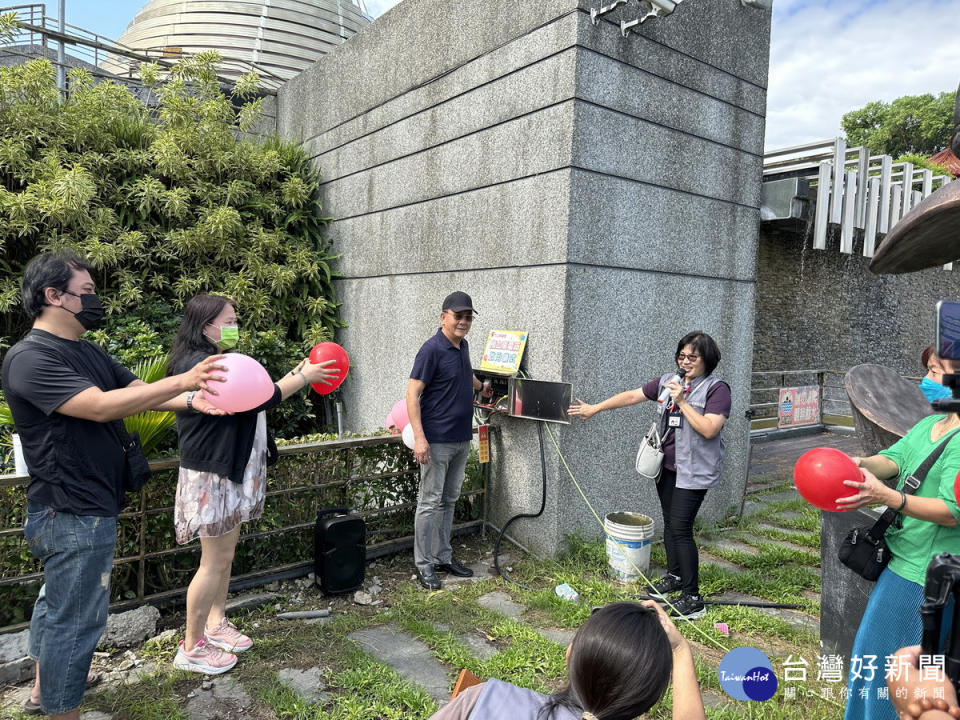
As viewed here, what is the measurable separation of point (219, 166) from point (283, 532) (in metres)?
5.49

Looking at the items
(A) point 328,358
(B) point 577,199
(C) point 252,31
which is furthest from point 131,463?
(C) point 252,31

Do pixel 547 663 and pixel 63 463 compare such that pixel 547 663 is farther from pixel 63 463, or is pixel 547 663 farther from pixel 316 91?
pixel 316 91

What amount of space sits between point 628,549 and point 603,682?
326 cm

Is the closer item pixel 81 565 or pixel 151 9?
pixel 81 565

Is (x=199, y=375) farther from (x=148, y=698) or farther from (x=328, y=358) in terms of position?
(x=148, y=698)

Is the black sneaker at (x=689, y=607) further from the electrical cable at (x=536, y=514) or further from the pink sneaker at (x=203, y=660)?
the pink sneaker at (x=203, y=660)

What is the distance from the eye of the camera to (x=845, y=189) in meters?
9.98

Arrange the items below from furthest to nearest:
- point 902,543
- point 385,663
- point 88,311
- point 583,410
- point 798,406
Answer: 1. point 798,406
2. point 583,410
3. point 385,663
4. point 88,311
5. point 902,543

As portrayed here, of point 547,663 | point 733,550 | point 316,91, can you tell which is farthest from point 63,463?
point 316,91

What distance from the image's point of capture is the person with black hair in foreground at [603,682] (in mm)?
1392

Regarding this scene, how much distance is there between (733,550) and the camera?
207 inches

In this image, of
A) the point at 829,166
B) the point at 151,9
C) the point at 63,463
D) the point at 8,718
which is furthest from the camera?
the point at 151,9

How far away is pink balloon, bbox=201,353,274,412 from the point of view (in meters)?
2.97

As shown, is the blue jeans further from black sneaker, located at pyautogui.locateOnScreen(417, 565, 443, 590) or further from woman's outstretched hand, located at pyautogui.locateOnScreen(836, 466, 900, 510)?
woman's outstretched hand, located at pyautogui.locateOnScreen(836, 466, 900, 510)
